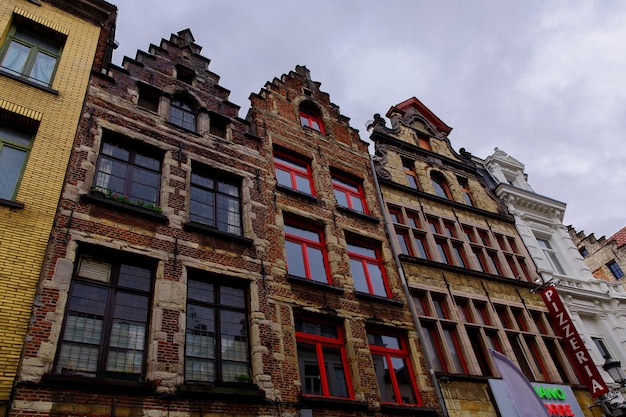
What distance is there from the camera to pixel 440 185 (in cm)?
2047

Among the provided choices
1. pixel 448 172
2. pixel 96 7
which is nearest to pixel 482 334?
pixel 448 172

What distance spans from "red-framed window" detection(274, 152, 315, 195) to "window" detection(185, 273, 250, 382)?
4.62 meters

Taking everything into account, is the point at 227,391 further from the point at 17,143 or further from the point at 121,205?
the point at 17,143

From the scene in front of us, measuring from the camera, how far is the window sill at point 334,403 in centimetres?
958

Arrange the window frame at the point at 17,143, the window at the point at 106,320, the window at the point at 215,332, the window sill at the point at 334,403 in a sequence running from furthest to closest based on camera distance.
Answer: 1. the window sill at the point at 334,403
2. the window frame at the point at 17,143
3. the window at the point at 215,332
4. the window at the point at 106,320

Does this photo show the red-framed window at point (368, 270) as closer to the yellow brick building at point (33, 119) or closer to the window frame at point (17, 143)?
the yellow brick building at point (33, 119)

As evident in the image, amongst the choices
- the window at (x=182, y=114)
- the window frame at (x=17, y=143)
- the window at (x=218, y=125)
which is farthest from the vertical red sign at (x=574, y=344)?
the window frame at (x=17, y=143)

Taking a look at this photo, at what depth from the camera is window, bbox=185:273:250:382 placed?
29.5 ft

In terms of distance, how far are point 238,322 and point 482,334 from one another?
855cm

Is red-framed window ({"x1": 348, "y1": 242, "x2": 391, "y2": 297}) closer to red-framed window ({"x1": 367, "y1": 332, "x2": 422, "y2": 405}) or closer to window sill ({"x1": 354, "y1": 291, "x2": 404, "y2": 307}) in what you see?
window sill ({"x1": 354, "y1": 291, "x2": 404, "y2": 307})

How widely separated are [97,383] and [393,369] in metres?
7.31

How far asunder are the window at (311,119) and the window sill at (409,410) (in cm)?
989

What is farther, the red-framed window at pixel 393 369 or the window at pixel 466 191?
the window at pixel 466 191

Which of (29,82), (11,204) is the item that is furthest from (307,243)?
(29,82)
